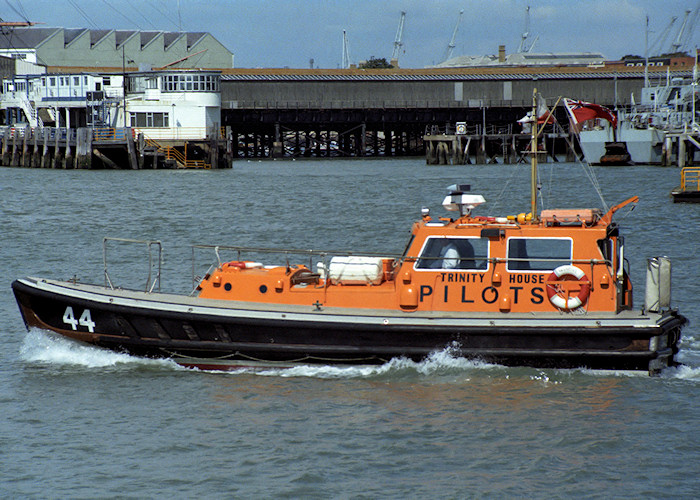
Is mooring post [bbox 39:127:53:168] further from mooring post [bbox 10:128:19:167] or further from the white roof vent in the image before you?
the white roof vent

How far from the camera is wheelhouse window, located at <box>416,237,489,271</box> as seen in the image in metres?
13.0

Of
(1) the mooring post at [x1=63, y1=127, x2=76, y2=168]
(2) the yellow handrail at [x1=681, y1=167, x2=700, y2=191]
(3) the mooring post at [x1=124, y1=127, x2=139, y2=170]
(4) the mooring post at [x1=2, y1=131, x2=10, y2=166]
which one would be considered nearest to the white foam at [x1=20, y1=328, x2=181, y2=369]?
(2) the yellow handrail at [x1=681, y1=167, x2=700, y2=191]

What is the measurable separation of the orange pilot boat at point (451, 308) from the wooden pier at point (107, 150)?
48290 millimetres

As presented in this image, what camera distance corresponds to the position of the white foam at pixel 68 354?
543 inches

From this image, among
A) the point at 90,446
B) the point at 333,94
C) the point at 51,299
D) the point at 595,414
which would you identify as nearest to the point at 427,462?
the point at 595,414

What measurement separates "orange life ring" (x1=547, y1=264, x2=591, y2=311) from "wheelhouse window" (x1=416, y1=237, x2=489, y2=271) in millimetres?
926

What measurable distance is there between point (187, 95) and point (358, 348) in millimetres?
57051

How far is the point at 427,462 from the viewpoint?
10414 millimetres

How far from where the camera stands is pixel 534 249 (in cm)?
1287

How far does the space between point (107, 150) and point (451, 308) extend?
51.5 m

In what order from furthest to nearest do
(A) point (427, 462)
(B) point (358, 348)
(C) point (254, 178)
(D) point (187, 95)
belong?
(D) point (187, 95)
(C) point (254, 178)
(B) point (358, 348)
(A) point (427, 462)

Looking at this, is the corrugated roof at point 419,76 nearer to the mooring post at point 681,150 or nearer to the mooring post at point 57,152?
the mooring post at point 57,152

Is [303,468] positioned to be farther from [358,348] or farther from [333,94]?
[333,94]

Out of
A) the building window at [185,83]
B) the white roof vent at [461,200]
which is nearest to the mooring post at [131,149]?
the building window at [185,83]
